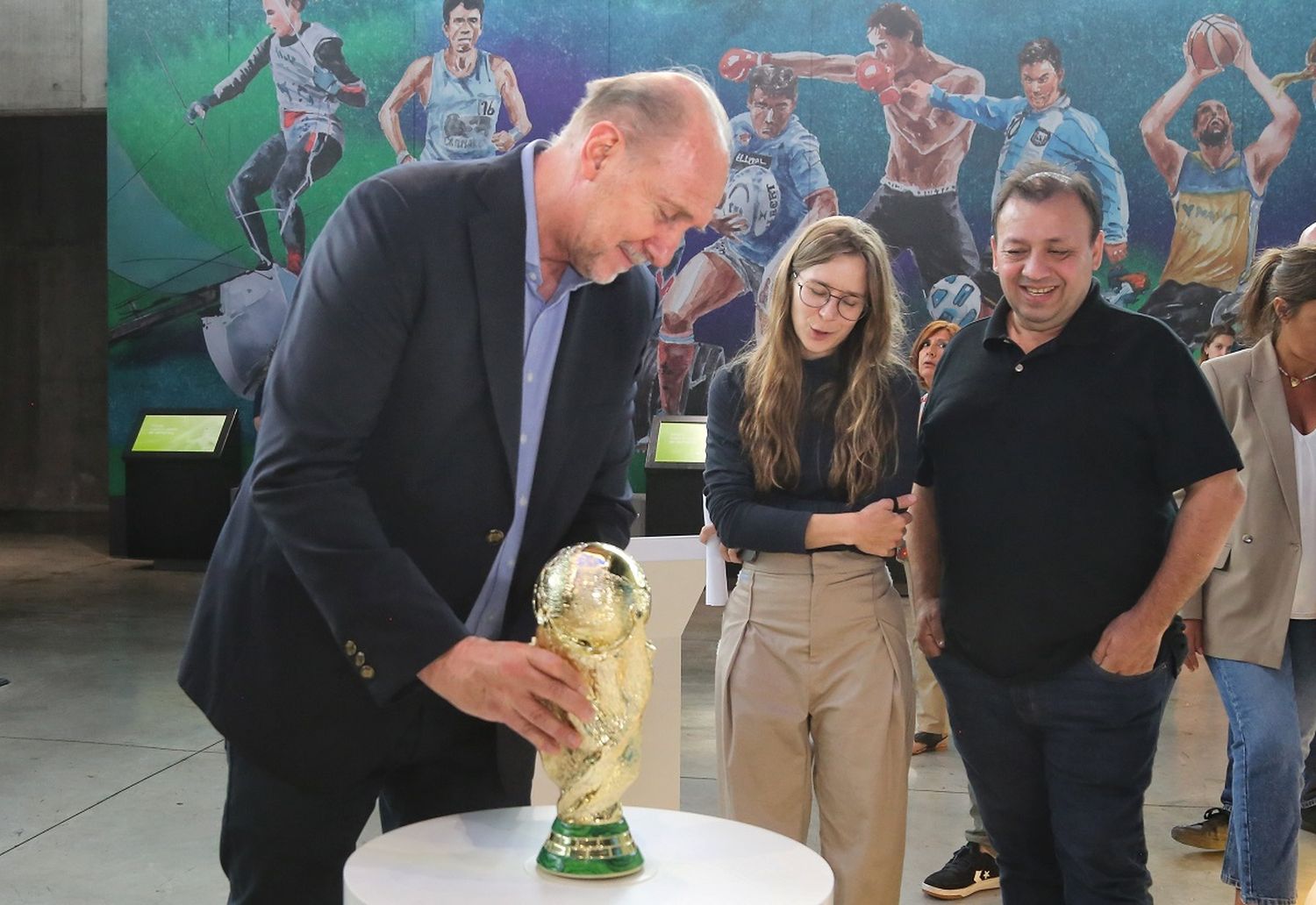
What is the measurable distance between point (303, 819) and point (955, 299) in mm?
8878

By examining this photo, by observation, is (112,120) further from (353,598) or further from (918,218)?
(353,598)

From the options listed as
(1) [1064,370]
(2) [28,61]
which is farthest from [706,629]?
(2) [28,61]

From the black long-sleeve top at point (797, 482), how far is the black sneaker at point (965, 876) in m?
1.48

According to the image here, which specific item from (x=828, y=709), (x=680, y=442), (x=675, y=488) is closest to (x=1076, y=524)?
(x=828, y=709)

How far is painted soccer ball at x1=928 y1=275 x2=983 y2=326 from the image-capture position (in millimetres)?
9898

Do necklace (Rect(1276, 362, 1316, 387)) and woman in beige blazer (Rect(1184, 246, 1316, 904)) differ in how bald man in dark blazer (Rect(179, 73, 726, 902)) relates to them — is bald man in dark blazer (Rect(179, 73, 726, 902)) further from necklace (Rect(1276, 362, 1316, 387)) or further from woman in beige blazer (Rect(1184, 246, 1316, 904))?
necklace (Rect(1276, 362, 1316, 387))

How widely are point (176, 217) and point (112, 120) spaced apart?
1.04 m

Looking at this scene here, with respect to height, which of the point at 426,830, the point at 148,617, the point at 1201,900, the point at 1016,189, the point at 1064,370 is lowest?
the point at 148,617

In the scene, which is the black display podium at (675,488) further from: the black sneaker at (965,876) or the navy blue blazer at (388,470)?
the navy blue blazer at (388,470)

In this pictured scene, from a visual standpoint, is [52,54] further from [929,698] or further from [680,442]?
[929,698]

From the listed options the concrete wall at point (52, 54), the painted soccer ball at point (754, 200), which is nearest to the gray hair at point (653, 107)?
the painted soccer ball at point (754, 200)

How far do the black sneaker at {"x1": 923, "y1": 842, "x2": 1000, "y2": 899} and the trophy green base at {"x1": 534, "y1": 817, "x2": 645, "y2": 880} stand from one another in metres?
2.48

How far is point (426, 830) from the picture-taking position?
63.4 inches

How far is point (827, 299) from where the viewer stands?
2.86 m
